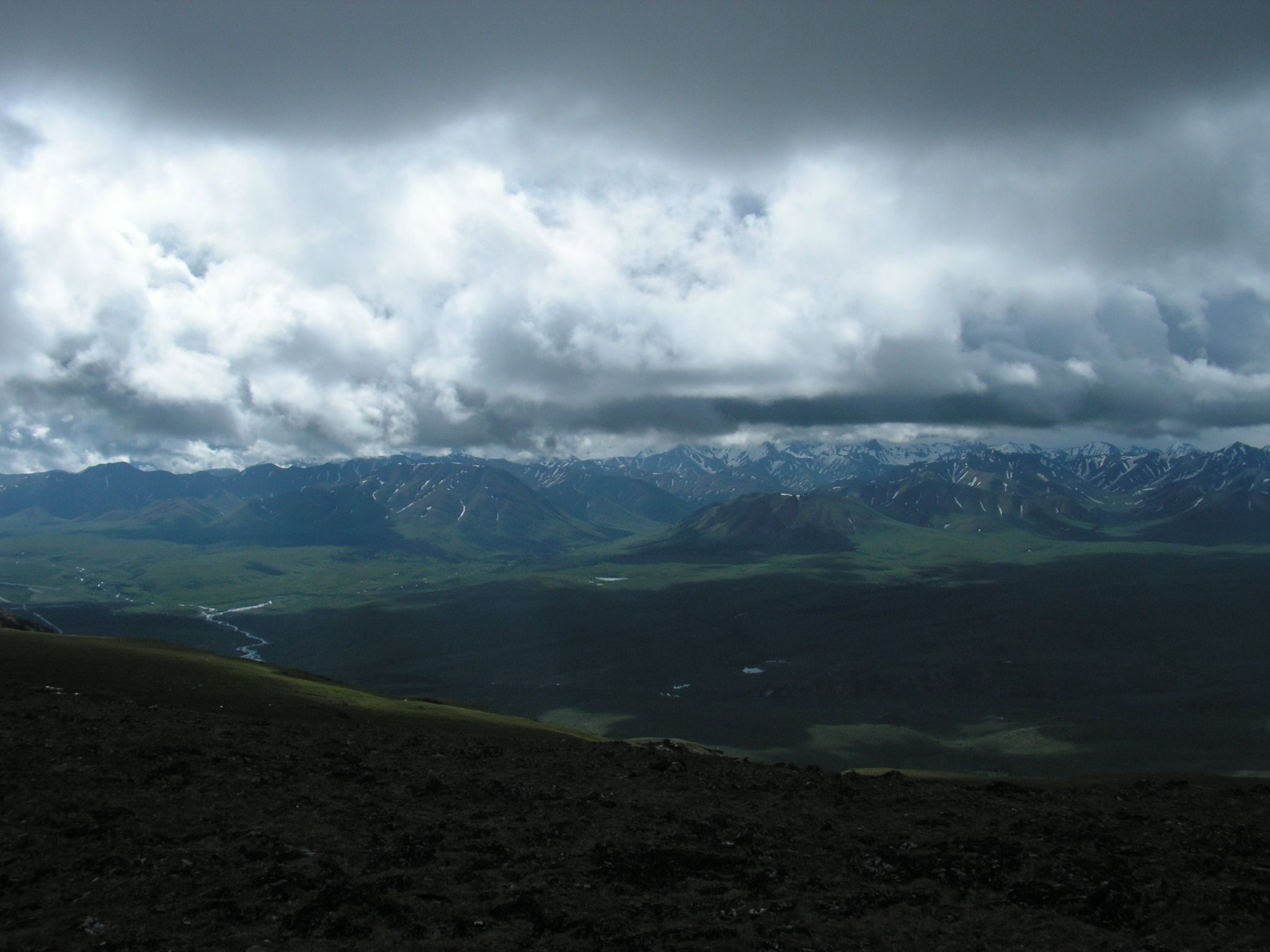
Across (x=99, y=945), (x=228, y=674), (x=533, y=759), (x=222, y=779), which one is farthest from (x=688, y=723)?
(x=99, y=945)

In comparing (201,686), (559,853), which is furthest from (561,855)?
(201,686)

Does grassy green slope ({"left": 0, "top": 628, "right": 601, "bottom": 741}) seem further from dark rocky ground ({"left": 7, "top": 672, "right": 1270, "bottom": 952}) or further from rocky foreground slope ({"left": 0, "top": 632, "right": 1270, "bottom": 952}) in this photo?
dark rocky ground ({"left": 7, "top": 672, "right": 1270, "bottom": 952})

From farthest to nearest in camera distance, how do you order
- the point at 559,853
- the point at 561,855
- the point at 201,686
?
the point at 201,686
the point at 559,853
the point at 561,855

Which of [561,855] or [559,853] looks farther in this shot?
[559,853]

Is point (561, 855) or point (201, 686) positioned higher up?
point (561, 855)

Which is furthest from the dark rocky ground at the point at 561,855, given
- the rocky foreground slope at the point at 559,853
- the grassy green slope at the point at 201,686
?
the grassy green slope at the point at 201,686

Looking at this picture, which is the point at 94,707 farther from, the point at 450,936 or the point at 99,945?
the point at 450,936

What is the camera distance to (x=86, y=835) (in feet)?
54.7

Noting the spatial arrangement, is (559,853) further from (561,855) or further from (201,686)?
(201,686)

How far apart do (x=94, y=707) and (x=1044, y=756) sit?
130960 mm

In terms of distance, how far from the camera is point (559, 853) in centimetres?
1839

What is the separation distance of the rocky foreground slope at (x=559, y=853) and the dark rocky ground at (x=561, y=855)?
3.1 inches

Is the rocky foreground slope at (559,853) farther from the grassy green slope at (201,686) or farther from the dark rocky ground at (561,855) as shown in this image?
the grassy green slope at (201,686)

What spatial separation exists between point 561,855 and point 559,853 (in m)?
0.12
